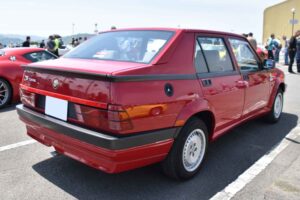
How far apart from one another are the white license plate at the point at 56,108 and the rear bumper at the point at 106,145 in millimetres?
51

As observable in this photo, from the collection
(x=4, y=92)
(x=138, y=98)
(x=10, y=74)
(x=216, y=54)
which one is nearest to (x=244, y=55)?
(x=216, y=54)

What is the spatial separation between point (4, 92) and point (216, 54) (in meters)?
4.76

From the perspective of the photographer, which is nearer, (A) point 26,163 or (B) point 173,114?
(B) point 173,114

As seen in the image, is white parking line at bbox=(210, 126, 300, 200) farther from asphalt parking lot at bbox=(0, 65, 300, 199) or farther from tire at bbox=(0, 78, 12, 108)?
tire at bbox=(0, 78, 12, 108)

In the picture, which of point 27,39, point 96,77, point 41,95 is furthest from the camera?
point 27,39

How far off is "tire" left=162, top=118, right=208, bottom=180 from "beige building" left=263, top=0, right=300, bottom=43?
50899mm

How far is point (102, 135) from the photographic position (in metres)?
2.73

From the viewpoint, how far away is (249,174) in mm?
3670

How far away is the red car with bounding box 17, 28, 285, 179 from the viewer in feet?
8.95

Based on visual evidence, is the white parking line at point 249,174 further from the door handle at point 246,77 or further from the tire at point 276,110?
the door handle at point 246,77

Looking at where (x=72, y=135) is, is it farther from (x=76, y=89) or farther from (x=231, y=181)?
(x=231, y=181)

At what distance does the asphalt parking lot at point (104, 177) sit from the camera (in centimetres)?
316

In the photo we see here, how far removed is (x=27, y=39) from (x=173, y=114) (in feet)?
50.4

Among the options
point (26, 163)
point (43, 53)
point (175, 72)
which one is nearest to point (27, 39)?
point (43, 53)
